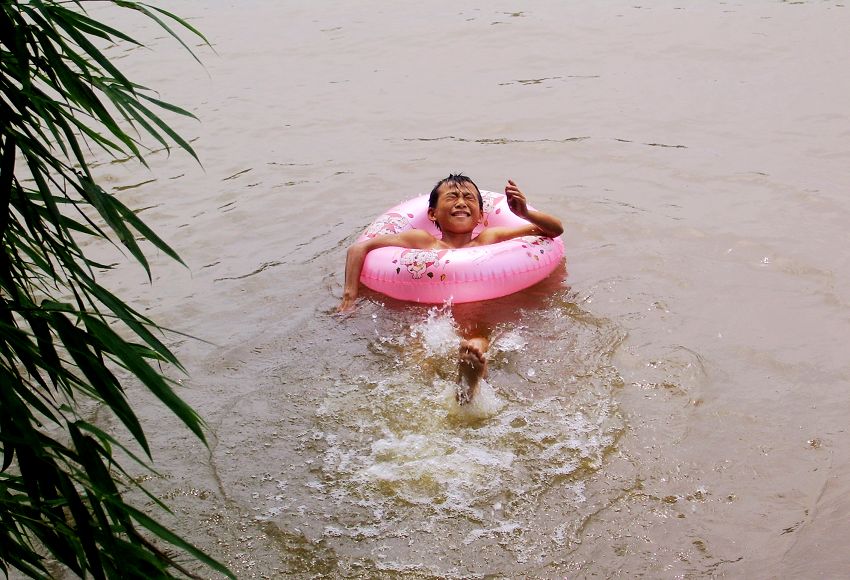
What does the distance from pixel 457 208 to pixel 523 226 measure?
1.34 feet

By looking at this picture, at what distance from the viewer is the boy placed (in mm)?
5270

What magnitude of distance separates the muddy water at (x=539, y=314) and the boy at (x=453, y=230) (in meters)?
0.22

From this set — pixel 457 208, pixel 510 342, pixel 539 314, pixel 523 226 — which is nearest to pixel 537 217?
pixel 523 226

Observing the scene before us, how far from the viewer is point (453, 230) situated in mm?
5566

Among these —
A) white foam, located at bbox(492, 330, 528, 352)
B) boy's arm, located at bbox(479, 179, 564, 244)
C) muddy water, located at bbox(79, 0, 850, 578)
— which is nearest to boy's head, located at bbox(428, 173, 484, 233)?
boy's arm, located at bbox(479, 179, 564, 244)

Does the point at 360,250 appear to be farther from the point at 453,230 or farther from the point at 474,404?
the point at 474,404

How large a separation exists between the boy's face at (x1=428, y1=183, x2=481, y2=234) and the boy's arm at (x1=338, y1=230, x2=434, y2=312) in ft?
0.52

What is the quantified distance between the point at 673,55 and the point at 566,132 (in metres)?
1.95

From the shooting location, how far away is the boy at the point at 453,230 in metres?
5.27

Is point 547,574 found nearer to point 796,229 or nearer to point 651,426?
point 651,426

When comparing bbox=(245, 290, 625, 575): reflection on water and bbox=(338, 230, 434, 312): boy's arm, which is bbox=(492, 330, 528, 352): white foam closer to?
bbox=(245, 290, 625, 575): reflection on water

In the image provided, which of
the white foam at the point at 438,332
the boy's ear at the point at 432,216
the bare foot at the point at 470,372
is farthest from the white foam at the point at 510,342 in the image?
the boy's ear at the point at 432,216

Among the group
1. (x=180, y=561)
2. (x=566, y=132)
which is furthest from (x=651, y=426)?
(x=566, y=132)

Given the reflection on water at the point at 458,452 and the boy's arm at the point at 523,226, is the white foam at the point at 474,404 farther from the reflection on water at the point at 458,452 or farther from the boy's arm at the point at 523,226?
the boy's arm at the point at 523,226
